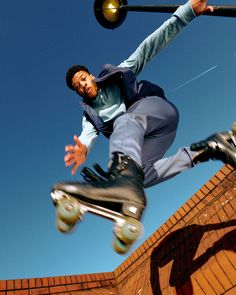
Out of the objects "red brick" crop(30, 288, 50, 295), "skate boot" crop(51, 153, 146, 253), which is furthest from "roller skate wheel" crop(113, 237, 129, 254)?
"red brick" crop(30, 288, 50, 295)

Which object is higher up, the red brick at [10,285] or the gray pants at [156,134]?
the red brick at [10,285]

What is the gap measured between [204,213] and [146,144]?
269 cm

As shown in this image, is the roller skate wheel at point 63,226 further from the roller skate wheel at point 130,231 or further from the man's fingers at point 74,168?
the man's fingers at point 74,168

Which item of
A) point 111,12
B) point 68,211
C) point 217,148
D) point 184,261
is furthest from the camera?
point 184,261

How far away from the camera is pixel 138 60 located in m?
2.65

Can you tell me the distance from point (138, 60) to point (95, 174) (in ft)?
4.04

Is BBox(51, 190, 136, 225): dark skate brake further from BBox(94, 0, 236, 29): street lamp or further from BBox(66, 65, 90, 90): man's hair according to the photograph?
BBox(94, 0, 236, 29): street lamp

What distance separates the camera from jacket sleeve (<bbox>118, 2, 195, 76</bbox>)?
243 cm

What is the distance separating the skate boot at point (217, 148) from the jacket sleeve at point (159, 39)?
32.2 inches

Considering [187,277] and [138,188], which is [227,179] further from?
[138,188]

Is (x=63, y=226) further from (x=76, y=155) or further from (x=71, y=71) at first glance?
(x=71, y=71)

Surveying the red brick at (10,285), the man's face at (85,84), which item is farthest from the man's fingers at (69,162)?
the red brick at (10,285)

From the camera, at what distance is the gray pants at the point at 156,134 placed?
222 centimetres

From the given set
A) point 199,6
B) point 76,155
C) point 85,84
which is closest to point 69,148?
point 76,155
